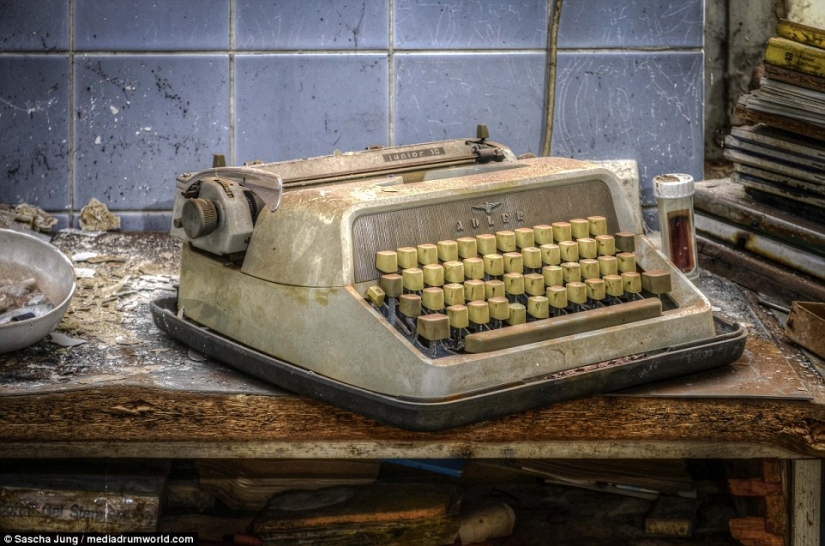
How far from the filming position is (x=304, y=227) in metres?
1.82

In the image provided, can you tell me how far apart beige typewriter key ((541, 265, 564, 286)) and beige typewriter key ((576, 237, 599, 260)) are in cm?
10

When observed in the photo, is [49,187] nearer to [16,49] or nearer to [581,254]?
[16,49]

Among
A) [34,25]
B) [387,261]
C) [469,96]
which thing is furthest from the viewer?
[469,96]

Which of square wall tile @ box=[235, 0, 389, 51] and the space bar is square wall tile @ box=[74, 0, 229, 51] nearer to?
square wall tile @ box=[235, 0, 389, 51]

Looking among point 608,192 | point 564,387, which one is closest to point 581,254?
point 608,192

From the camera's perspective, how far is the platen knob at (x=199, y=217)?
187 cm

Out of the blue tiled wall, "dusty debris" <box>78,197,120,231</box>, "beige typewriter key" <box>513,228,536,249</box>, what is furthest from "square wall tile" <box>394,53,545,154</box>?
"beige typewriter key" <box>513,228,536,249</box>

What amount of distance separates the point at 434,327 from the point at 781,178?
1.28 metres

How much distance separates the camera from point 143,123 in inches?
113

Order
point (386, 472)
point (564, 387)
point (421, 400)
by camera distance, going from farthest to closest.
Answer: point (386, 472) < point (564, 387) < point (421, 400)

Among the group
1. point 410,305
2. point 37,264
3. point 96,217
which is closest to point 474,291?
point 410,305

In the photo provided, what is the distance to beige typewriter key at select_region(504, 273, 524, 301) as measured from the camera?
1.90m

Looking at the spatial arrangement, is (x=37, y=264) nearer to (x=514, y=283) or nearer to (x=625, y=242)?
(x=514, y=283)

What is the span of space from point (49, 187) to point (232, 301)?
4.06 ft
